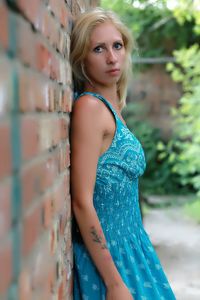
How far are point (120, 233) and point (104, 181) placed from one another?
0.21 m

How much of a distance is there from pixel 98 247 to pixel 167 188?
879cm

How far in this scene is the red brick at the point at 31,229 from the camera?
83 cm

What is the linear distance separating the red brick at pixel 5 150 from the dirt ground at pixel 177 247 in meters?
3.92

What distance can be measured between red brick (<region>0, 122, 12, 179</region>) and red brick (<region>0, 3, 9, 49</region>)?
11 centimetres

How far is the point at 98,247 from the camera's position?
1.66 m

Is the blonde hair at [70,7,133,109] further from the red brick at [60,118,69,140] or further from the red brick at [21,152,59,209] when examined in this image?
the red brick at [21,152,59,209]

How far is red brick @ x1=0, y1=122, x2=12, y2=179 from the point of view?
691 millimetres

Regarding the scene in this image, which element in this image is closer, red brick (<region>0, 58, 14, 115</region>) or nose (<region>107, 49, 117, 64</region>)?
Answer: red brick (<region>0, 58, 14, 115</region>)

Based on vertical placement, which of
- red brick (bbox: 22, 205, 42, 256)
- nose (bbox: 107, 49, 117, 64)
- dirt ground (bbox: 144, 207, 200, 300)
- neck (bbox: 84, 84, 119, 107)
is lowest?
dirt ground (bbox: 144, 207, 200, 300)

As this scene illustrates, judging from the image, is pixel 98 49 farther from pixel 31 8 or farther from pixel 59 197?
pixel 31 8

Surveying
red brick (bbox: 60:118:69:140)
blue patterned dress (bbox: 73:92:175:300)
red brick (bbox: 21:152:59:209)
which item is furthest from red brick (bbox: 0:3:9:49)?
blue patterned dress (bbox: 73:92:175:300)

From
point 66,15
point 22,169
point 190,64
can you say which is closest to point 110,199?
point 66,15

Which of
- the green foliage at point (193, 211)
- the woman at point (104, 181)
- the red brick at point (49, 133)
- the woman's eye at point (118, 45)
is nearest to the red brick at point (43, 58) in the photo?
the red brick at point (49, 133)

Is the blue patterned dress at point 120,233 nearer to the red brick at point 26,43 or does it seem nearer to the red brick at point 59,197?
the red brick at point 59,197
